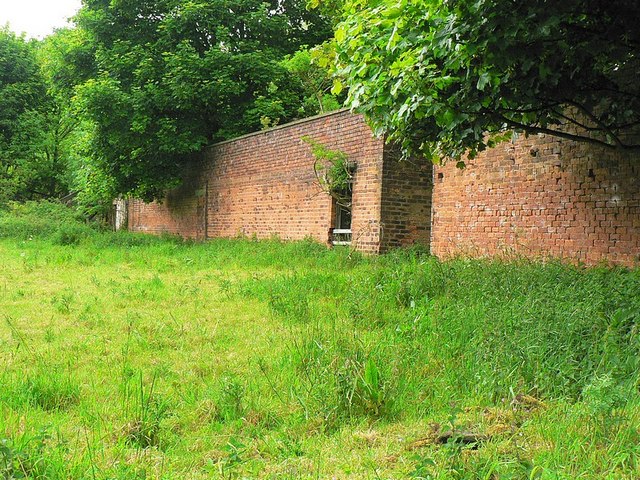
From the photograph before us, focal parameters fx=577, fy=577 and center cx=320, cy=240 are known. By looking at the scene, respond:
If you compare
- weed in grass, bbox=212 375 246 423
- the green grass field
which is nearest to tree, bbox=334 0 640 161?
the green grass field

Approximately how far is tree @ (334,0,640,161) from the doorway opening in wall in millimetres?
5397

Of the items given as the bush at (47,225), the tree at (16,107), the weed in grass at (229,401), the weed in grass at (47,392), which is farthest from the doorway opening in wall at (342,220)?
the tree at (16,107)

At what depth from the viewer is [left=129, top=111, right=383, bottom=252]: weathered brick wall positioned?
11750mm

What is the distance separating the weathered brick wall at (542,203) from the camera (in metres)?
7.42

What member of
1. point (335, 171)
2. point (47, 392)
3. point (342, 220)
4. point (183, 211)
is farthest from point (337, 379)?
point (183, 211)

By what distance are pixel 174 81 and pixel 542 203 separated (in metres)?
12.7

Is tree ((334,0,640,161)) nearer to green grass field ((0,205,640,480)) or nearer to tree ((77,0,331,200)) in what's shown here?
green grass field ((0,205,640,480))

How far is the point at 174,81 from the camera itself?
17.5 m

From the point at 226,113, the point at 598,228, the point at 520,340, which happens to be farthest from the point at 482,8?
the point at 226,113

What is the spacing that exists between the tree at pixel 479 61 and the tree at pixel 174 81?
36.4ft

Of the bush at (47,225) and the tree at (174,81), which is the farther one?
the tree at (174,81)

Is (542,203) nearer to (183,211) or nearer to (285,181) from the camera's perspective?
(285,181)

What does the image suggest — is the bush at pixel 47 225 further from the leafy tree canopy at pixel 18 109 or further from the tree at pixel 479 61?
the tree at pixel 479 61

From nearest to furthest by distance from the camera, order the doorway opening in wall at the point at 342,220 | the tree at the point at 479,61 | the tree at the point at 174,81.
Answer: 1. the tree at the point at 479,61
2. the doorway opening in wall at the point at 342,220
3. the tree at the point at 174,81
